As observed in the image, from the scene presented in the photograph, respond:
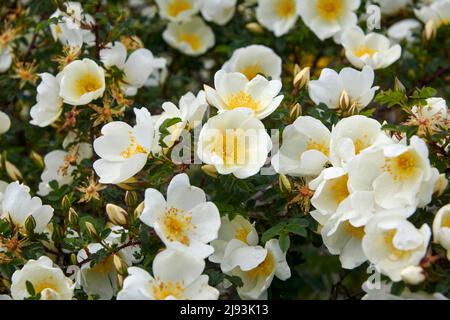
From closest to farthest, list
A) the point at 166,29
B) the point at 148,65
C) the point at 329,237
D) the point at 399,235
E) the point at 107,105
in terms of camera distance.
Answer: the point at 399,235
the point at 329,237
the point at 107,105
the point at 148,65
the point at 166,29

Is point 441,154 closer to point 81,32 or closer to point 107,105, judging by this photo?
point 107,105

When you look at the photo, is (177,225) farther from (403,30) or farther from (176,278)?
(403,30)

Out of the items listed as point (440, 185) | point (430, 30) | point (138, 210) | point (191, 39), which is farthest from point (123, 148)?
point (430, 30)

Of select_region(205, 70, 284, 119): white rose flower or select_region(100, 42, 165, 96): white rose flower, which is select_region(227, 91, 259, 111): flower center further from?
select_region(100, 42, 165, 96): white rose flower

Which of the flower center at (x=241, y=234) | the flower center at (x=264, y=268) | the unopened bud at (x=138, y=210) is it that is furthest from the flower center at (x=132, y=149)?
the flower center at (x=264, y=268)

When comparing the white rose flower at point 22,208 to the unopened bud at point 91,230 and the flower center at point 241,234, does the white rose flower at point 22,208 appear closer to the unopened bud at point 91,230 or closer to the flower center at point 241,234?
the unopened bud at point 91,230
